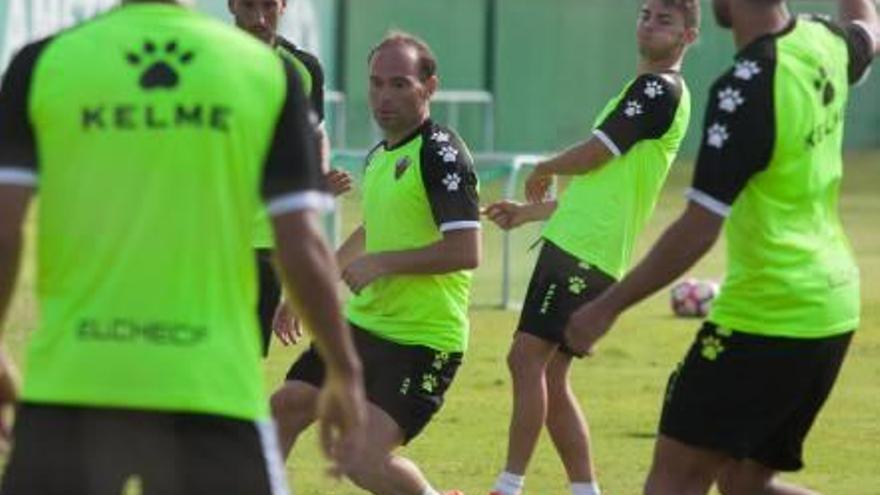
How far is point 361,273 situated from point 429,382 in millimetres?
614

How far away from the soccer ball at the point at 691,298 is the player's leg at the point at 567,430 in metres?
8.80

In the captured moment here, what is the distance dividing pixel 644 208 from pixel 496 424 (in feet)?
9.72

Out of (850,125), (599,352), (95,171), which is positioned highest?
(95,171)

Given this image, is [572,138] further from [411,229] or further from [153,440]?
[153,440]

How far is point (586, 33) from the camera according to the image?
43.5 m

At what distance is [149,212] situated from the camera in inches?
253

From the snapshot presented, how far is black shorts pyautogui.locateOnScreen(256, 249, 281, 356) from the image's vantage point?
1143cm

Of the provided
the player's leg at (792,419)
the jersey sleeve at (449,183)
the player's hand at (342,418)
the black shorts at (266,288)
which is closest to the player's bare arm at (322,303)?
the player's hand at (342,418)

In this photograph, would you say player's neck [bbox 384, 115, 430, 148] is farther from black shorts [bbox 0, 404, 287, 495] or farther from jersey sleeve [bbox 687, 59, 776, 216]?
black shorts [bbox 0, 404, 287, 495]

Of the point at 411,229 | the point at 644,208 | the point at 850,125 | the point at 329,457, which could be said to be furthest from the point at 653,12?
the point at 850,125

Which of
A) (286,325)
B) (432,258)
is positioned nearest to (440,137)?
(432,258)

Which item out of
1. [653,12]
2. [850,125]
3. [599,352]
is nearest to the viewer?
[653,12]

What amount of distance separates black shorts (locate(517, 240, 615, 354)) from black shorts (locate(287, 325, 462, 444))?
149 cm

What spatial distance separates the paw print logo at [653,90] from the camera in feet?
38.8
